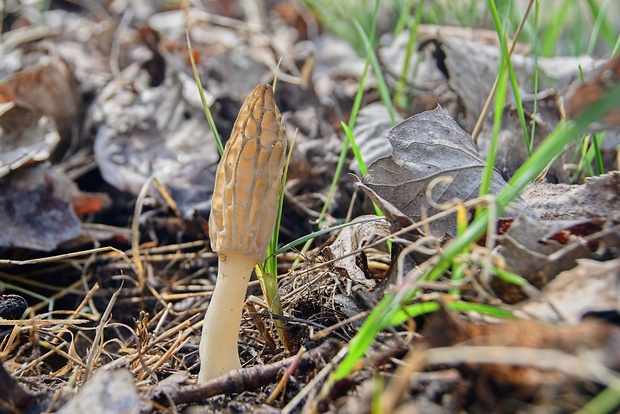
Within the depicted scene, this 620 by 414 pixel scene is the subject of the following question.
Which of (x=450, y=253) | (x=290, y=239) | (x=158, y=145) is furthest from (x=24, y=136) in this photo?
(x=450, y=253)

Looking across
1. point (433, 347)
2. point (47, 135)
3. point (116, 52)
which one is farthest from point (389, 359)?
point (116, 52)

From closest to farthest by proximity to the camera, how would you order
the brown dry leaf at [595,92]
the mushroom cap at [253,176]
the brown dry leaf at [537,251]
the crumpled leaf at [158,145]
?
the brown dry leaf at [595,92], the brown dry leaf at [537,251], the mushroom cap at [253,176], the crumpled leaf at [158,145]

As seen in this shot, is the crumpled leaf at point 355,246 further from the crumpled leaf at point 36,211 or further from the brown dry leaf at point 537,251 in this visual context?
the crumpled leaf at point 36,211

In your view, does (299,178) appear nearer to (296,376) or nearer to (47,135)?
(47,135)

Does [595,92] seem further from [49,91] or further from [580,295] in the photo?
[49,91]

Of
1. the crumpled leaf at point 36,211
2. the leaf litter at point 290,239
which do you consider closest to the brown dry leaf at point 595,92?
the leaf litter at point 290,239

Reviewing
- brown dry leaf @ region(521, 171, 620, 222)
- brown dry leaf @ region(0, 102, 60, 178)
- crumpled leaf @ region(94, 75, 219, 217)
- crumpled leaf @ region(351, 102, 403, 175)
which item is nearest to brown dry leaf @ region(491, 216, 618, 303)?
brown dry leaf @ region(521, 171, 620, 222)

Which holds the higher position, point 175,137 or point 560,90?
point 560,90
